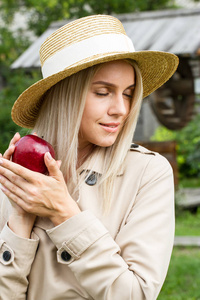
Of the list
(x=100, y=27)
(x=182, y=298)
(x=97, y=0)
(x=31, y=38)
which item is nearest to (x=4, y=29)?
(x=31, y=38)

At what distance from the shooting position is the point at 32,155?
5.84 feet

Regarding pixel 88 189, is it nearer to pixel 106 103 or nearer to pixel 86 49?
pixel 106 103

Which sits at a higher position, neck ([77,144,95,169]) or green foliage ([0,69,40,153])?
neck ([77,144,95,169])

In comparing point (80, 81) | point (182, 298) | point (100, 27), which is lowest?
point (182, 298)

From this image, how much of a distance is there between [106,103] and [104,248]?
591mm

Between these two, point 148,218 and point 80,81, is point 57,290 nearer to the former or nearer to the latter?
point 148,218

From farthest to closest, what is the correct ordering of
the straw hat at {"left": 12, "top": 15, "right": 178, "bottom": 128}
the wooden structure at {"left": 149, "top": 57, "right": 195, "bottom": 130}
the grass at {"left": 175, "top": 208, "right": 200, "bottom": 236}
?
the wooden structure at {"left": 149, "top": 57, "right": 195, "bottom": 130} → the grass at {"left": 175, "top": 208, "right": 200, "bottom": 236} → the straw hat at {"left": 12, "top": 15, "right": 178, "bottom": 128}

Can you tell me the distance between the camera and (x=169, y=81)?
334 inches

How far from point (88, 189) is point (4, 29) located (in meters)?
11.7

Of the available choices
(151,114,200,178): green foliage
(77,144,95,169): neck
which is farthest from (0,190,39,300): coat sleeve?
(151,114,200,178): green foliage

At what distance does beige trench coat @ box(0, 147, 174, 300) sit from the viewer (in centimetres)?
168

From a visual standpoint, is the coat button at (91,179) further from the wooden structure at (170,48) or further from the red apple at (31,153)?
the wooden structure at (170,48)

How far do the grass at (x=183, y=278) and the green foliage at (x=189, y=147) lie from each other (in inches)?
261

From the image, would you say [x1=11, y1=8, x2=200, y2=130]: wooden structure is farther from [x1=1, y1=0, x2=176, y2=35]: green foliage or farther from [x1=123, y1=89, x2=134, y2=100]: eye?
[x1=123, y1=89, x2=134, y2=100]: eye
